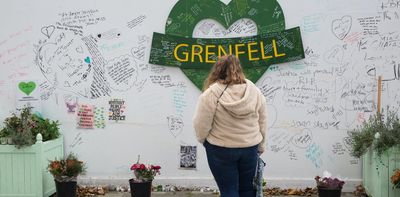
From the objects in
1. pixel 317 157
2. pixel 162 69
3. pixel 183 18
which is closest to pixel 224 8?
pixel 183 18

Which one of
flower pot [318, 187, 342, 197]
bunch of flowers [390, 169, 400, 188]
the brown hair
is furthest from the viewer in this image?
flower pot [318, 187, 342, 197]

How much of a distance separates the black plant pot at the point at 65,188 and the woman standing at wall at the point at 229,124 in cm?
205

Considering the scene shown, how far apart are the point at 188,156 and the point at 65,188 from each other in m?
1.63

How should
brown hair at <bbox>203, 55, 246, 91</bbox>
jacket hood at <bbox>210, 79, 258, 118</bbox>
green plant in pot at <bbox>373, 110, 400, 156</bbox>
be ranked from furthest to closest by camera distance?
1. green plant in pot at <bbox>373, 110, 400, 156</bbox>
2. brown hair at <bbox>203, 55, 246, 91</bbox>
3. jacket hood at <bbox>210, 79, 258, 118</bbox>

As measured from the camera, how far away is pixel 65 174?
6.20 m

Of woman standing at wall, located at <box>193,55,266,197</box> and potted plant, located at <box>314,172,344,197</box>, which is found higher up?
woman standing at wall, located at <box>193,55,266,197</box>

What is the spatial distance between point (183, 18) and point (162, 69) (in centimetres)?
70

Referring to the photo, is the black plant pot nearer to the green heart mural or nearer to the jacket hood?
the green heart mural

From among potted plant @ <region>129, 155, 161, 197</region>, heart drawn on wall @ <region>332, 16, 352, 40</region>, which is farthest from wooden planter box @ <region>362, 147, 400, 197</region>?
potted plant @ <region>129, 155, 161, 197</region>

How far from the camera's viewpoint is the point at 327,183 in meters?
6.09

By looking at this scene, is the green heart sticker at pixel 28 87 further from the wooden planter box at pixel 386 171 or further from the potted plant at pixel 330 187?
the wooden planter box at pixel 386 171

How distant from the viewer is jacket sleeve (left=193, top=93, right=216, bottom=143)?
4.81m

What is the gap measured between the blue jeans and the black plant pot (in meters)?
2.05

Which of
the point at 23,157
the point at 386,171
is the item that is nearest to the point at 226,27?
the point at 386,171
